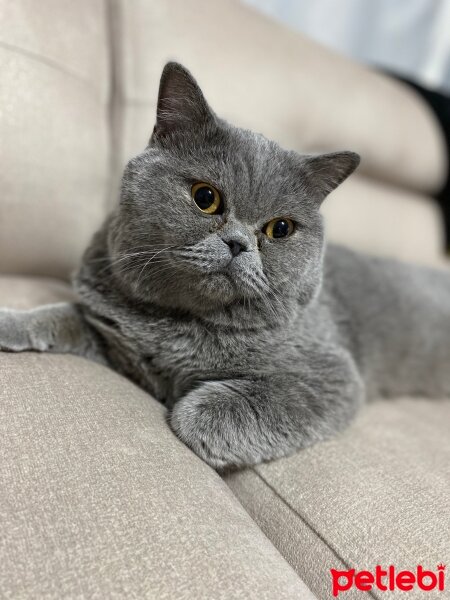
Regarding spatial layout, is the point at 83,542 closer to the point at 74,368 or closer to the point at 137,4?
the point at 74,368

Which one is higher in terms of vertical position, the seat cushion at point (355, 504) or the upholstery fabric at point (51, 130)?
the upholstery fabric at point (51, 130)

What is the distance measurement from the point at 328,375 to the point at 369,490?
26 centimetres

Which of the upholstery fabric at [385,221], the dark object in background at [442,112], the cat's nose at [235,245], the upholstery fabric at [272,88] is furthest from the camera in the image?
the dark object in background at [442,112]

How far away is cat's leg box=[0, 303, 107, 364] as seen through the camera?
85 cm

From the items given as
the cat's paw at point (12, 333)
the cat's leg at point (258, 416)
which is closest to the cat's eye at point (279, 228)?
the cat's leg at point (258, 416)

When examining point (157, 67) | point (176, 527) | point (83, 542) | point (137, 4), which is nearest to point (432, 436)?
point (176, 527)

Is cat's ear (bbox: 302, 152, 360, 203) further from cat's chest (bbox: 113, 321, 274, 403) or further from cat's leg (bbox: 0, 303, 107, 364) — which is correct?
cat's leg (bbox: 0, 303, 107, 364)

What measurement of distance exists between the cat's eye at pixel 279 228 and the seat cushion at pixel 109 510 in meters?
0.38

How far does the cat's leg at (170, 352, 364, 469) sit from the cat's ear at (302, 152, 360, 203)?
37 centimetres

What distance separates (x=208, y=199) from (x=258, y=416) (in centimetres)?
39

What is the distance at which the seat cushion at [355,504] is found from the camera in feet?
2.12

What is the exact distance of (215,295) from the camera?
798 millimetres

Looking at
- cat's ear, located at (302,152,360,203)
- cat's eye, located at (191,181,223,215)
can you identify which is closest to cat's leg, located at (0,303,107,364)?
cat's eye, located at (191,181,223,215)

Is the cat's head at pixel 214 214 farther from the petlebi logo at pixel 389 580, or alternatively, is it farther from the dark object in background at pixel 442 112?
the dark object in background at pixel 442 112
